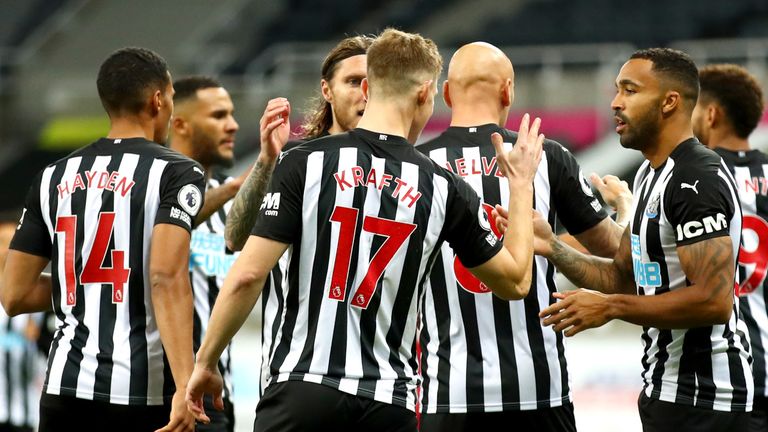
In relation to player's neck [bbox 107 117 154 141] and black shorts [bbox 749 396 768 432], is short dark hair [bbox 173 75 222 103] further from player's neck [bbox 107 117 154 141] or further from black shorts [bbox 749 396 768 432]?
black shorts [bbox 749 396 768 432]

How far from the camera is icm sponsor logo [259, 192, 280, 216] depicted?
4012 millimetres

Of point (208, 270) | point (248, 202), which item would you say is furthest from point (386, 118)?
point (208, 270)

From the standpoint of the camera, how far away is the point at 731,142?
604 centimetres

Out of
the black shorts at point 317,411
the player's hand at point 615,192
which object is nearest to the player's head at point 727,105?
the player's hand at point 615,192

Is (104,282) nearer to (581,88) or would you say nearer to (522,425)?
(522,425)

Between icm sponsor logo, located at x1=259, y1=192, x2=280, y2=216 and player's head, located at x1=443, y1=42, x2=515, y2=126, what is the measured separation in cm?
140

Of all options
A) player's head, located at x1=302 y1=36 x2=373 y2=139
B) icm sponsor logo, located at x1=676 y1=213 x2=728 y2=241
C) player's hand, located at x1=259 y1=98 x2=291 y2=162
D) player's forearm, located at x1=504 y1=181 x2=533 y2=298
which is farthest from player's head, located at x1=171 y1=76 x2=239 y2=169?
icm sponsor logo, located at x1=676 y1=213 x2=728 y2=241

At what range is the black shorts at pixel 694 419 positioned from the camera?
4637 millimetres

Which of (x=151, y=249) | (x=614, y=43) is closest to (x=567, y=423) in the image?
(x=151, y=249)

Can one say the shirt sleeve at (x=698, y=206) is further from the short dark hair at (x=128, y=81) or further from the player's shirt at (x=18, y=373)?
the player's shirt at (x=18, y=373)

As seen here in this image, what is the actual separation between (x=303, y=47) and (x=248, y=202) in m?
12.7

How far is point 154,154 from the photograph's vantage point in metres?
4.91

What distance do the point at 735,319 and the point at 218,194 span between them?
255 centimetres

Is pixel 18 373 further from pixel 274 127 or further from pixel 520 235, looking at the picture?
pixel 520 235
